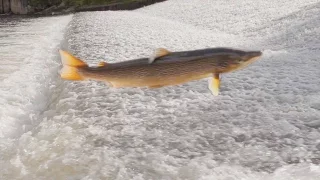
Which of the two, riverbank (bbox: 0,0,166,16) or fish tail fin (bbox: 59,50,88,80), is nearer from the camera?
fish tail fin (bbox: 59,50,88,80)

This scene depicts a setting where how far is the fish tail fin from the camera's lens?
1.53m

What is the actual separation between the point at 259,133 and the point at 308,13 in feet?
33.6

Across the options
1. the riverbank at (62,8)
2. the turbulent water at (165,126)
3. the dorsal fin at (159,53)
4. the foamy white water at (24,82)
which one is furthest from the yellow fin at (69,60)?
the riverbank at (62,8)

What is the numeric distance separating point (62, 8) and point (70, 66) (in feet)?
126

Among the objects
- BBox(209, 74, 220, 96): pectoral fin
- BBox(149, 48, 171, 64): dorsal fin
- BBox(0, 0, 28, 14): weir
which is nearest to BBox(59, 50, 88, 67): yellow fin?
BBox(149, 48, 171, 64): dorsal fin

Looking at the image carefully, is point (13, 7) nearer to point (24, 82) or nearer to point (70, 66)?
point (24, 82)

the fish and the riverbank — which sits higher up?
the fish

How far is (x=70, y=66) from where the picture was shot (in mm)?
1569

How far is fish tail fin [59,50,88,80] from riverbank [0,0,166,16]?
31480 mm

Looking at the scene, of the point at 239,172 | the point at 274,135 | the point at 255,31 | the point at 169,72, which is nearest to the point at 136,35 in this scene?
the point at 255,31

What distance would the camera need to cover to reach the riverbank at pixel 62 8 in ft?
108

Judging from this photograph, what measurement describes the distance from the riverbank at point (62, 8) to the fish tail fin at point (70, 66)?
103ft

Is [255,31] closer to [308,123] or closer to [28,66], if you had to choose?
[28,66]

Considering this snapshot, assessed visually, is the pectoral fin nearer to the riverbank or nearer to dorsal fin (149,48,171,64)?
dorsal fin (149,48,171,64)
